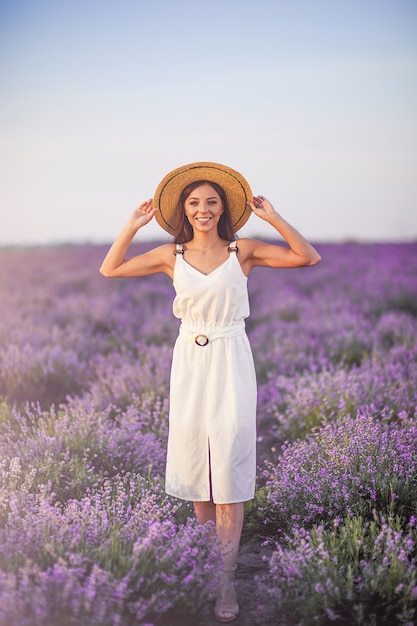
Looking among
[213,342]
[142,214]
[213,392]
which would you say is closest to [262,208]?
[142,214]

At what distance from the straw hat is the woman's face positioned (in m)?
0.07

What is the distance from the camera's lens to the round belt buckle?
316 centimetres

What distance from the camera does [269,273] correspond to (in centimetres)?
1385

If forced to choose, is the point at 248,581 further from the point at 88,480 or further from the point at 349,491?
the point at 88,480

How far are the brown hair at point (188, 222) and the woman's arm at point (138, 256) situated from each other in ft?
0.39

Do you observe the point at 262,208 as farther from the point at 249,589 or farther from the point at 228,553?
the point at 249,589

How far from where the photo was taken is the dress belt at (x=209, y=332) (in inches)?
125

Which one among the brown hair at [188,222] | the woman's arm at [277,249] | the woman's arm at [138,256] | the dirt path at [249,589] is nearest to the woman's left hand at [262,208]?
the woman's arm at [277,249]

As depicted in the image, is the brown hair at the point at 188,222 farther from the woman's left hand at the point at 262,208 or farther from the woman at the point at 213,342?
the woman's left hand at the point at 262,208

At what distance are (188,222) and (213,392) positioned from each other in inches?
38.4

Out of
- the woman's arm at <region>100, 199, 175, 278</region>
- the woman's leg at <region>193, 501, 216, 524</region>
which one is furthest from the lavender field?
the woman's arm at <region>100, 199, 175, 278</region>

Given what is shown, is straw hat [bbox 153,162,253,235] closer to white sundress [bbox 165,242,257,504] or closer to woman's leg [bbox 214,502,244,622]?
white sundress [bbox 165,242,257,504]

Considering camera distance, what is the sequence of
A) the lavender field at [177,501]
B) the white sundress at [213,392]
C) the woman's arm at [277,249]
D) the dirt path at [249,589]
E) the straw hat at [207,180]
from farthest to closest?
the straw hat at [207,180] → the woman's arm at [277,249] → the white sundress at [213,392] → the dirt path at [249,589] → the lavender field at [177,501]

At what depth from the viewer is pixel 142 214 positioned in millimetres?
3432
